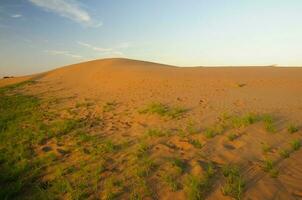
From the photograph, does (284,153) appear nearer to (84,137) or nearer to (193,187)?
(193,187)

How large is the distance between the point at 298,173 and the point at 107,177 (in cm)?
374

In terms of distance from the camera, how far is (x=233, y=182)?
495cm

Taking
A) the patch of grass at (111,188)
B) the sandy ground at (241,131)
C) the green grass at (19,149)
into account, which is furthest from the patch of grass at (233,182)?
the green grass at (19,149)

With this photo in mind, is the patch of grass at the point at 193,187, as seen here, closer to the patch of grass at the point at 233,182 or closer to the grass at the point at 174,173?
the grass at the point at 174,173

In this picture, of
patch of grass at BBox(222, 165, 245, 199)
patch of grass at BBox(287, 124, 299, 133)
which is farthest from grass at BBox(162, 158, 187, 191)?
patch of grass at BBox(287, 124, 299, 133)

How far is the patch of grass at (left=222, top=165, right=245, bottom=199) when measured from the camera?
460 centimetres

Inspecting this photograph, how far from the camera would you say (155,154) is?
6.43 meters

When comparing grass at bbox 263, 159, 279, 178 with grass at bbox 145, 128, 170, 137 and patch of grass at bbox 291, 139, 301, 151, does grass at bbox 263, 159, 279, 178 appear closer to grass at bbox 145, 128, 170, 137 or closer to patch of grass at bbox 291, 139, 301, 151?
patch of grass at bbox 291, 139, 301, 151

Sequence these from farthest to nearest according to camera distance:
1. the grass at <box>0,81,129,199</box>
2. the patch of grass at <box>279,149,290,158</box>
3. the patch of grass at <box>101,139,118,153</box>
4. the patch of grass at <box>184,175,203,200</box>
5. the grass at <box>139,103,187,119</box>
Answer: the grass at <box>139,103,187,119</box> < the patch of grass at <box>101,139,118,153</box> < the patch of grass at <box>279,149,290,158</box> < the grass at <box>0,81,129,199</box> < the patch of grass at <box>184,175,203,200</box>

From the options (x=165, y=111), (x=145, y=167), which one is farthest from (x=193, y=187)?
(x=165, y=111)

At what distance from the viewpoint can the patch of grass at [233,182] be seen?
15.1 feet

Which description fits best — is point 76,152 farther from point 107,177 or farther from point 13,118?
point 13,118

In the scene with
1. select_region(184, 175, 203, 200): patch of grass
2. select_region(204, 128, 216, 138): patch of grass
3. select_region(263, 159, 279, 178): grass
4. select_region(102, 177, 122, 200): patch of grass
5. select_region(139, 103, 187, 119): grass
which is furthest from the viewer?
select_region(139, 103, 187, 119): grass

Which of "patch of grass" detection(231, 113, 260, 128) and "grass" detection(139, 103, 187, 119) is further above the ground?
"patch of grass" detection(231, 113, 260, 128)
